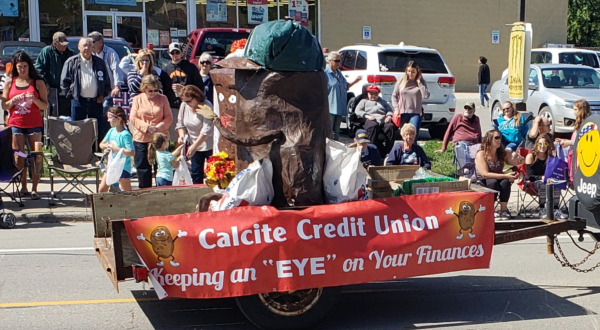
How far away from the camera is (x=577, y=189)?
6695mm

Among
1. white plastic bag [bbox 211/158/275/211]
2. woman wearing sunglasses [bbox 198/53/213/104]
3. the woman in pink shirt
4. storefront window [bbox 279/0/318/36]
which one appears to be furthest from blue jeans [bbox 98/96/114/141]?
storefront window [bbox 279/0/318/36]

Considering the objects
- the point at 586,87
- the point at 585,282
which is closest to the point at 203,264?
the point at 585,282

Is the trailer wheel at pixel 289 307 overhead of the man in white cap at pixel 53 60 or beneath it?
beneath

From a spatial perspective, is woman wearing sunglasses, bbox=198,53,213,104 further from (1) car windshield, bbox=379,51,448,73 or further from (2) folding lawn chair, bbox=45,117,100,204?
(1) car windshield, bbox=379,51,448,73

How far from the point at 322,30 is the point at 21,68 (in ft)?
58.4

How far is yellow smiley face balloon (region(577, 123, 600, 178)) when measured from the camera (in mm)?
6355

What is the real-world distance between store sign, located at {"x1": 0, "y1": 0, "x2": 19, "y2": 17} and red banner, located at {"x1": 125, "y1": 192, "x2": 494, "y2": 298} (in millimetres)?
19875

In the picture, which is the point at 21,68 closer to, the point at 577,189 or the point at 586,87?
the point at 577,189

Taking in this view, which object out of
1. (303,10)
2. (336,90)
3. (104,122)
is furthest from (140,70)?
(303,10)

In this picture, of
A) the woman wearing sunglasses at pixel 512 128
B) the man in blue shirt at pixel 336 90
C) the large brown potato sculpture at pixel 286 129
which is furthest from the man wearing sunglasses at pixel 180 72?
the large brown potato sculpture at pixel 286 129

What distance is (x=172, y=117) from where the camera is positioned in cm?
1082

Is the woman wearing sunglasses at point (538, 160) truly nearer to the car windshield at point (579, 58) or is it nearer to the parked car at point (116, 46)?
the parked car at point (116, 46)

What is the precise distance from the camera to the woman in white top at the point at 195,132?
10.2m

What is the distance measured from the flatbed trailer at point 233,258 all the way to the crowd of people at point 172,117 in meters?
2.61
